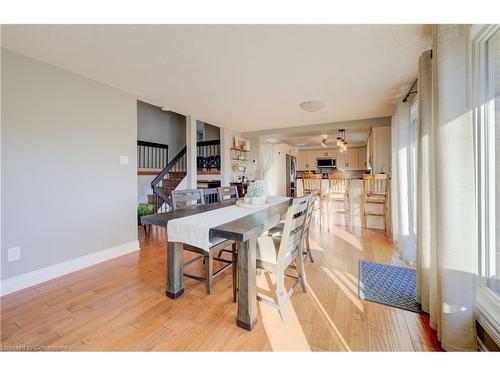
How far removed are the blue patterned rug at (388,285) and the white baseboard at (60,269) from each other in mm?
2968

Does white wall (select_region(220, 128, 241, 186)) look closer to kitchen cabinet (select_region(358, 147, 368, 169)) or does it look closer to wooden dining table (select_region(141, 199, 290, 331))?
wooden dining table (select_region(141, 199, 290, 331))

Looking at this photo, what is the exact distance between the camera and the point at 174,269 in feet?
6.28

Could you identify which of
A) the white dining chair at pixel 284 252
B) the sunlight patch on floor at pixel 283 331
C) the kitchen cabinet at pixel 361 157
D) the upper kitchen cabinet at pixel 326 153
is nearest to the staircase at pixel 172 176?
the white dining chair at pixel 284 252

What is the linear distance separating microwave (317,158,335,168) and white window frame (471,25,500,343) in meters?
7.64

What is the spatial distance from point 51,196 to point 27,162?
398 mm

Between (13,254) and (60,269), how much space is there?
448mm

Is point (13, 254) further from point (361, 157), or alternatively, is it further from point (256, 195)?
point (361, 157)

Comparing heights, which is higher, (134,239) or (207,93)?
(207,93)

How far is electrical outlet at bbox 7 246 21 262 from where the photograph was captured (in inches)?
81.4

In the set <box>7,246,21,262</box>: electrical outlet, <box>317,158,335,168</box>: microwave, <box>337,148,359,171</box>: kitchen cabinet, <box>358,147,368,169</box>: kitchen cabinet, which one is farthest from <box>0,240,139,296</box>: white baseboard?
<box>358,147,368,169</box>: kitchen cabinet

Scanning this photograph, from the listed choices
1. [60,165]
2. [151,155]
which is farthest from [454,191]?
[151,155]

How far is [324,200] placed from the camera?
481 cm
